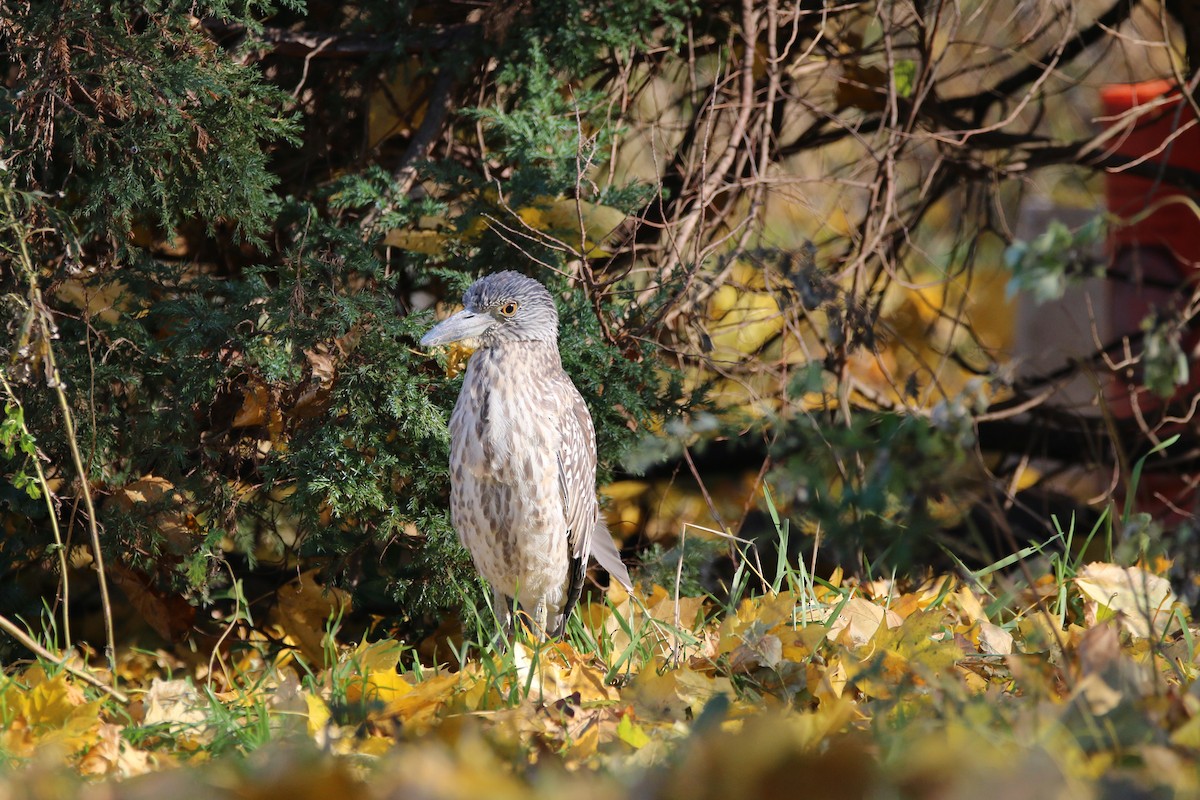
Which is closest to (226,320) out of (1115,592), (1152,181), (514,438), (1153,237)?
(514,438)

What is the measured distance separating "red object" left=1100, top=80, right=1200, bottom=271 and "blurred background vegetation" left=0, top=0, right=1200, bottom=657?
1.58 feet

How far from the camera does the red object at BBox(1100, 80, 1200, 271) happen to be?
511cm

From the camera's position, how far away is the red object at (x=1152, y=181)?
511cm

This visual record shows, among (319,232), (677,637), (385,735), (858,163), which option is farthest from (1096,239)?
(858,163)

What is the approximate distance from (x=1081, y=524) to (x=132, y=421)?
3.84 meters

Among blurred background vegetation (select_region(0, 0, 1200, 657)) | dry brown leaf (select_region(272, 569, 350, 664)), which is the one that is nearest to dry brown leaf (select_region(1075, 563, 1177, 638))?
blurred background vegetation (select_region(0, 0, 1200, 657))

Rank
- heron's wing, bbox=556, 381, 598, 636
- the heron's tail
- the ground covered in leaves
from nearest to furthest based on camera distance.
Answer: the ground covered in leaves → heron's wing, bbox=556, 381, 598, 636 → the heron's tail

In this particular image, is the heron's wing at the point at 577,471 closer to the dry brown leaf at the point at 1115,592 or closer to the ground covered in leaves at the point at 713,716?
the ground covered in leaves at the point at 713,716

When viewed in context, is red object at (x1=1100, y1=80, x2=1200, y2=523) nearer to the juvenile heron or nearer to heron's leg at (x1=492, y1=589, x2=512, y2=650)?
the juvenile heron

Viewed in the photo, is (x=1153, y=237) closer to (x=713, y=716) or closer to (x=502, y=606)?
(x=502, y=606)

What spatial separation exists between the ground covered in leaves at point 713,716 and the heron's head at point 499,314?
853 mm

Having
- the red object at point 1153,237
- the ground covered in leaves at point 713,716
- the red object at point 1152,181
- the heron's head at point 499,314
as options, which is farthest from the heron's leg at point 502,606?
the red object at point 1152,181

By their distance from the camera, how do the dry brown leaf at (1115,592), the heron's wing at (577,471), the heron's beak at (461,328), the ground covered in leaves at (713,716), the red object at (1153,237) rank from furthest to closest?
the red object at (1153,237), the heron's wing at (577,471), the heron's beak at (461,328), the dry brown leaf at (1115,592), the ground covered in leaves at (713,716)

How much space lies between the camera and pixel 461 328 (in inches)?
124
